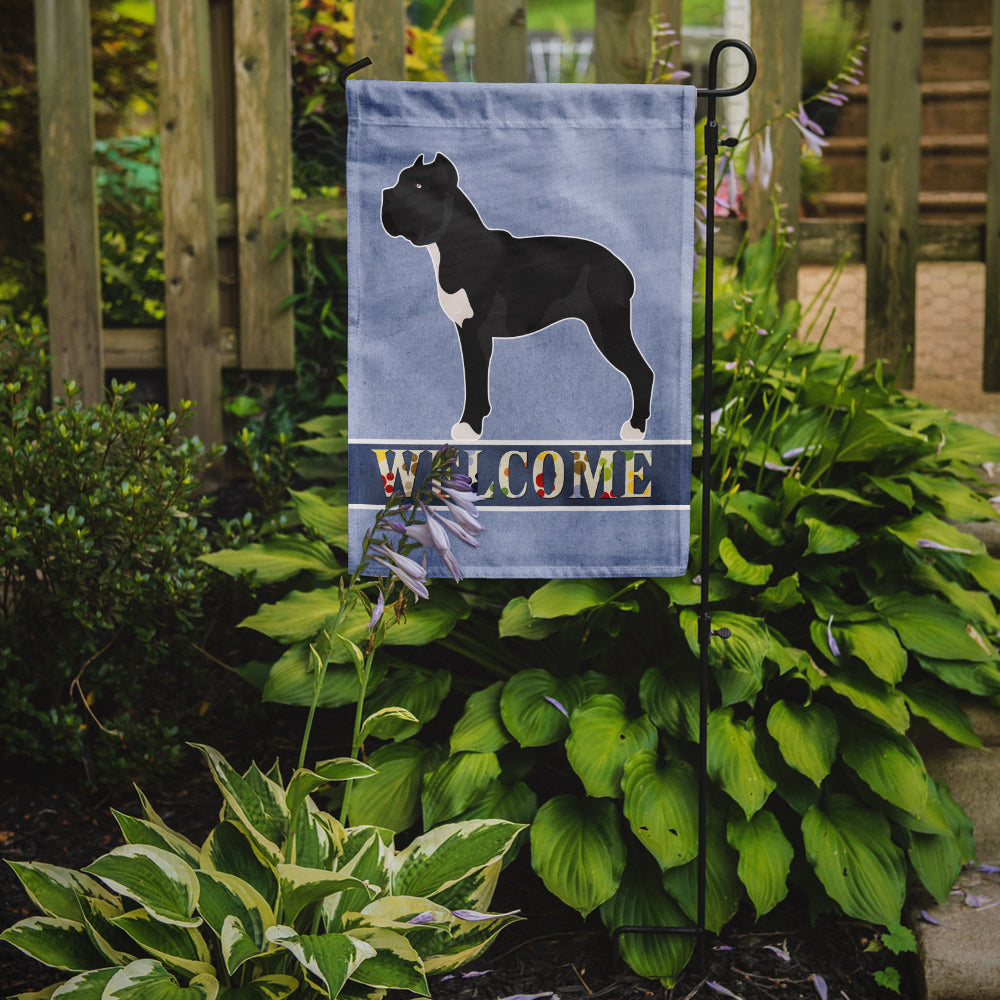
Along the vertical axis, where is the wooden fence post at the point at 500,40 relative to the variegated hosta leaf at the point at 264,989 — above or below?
above

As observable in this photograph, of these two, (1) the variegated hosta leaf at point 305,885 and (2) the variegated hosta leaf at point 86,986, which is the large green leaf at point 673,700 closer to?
(1) the variegated hosta leaf at point 305,885

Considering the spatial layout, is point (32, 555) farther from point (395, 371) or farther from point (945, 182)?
point (945, 182)

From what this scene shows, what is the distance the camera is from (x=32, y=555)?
2.26 m

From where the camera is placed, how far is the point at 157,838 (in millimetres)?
1720

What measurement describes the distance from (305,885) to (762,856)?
883 mm

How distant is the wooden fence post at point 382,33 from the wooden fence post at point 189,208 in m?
0.51

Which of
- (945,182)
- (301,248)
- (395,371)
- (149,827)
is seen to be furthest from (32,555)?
(945,182)

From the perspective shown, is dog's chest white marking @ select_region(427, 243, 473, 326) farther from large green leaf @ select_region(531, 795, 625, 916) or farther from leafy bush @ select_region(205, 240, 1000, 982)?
large green leaf @ select_region(531, 795, 625, 916)

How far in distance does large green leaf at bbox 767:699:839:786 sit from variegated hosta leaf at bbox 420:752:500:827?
55 cm

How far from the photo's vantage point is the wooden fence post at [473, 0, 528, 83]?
3.17 meters

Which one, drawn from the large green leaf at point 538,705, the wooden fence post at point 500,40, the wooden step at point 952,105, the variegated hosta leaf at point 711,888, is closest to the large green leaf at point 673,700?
the large green leaf at point 538,705

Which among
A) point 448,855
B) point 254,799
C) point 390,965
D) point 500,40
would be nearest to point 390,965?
point 390,965

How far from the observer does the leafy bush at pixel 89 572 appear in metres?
2.26

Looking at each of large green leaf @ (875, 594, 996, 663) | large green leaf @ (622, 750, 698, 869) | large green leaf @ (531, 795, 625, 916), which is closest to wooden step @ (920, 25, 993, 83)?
large green leaf @ (875, 594, 996, 663)
